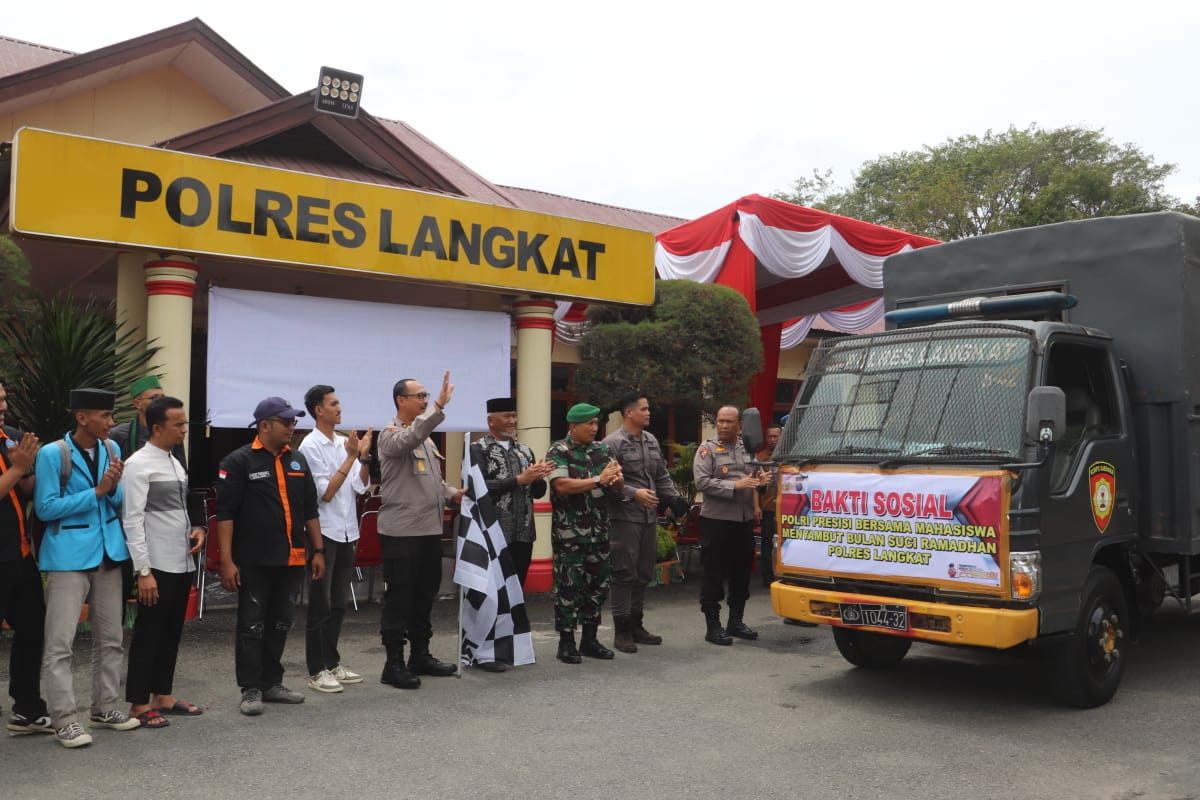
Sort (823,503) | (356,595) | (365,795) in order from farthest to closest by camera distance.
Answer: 1. (356,595)
2. (823,503)
3. (365,795)

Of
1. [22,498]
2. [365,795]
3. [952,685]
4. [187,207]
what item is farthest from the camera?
[187,207]

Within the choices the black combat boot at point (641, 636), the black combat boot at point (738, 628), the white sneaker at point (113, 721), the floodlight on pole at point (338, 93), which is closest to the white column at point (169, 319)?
the floodlight on pole at point (338, 93)

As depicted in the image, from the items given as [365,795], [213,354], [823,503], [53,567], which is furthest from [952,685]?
[213,354]

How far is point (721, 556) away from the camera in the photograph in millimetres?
7773

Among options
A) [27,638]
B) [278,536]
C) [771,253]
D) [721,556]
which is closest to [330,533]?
[278,536]

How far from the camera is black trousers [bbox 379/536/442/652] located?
6.23 meters

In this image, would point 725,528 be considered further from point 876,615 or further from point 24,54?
point 24,54

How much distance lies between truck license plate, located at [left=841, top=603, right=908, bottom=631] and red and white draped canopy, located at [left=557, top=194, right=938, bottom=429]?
21.4ft

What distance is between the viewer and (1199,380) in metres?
6.42

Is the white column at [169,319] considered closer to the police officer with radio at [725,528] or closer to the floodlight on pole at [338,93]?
the floodlight on pole at [338,93]

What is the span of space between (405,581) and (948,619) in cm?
326

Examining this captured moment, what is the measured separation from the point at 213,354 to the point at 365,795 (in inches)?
215

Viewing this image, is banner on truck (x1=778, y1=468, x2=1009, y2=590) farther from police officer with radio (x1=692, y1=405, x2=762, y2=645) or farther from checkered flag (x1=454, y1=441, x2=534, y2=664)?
checkered flag (x1=454, y1=441, x2=534, y2=664)

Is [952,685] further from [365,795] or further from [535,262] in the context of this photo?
[535,262]
